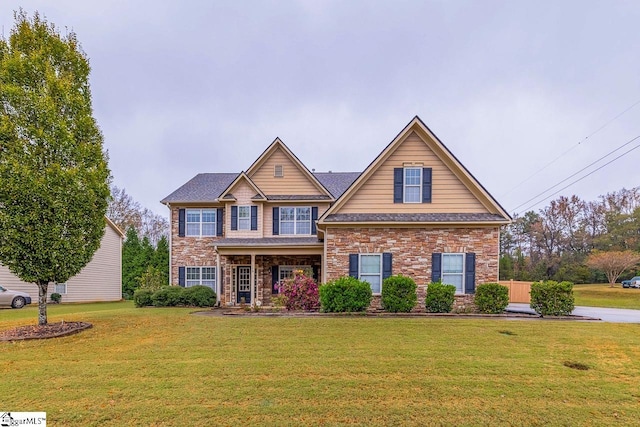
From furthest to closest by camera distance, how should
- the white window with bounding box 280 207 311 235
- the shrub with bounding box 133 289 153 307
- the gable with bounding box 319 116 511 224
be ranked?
the white window with bounding box 280 207 311 235 → the shrub with bounding box 133 289 153 307 → the gable with bounding box 319 116 511 224

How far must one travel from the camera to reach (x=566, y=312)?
1133cm

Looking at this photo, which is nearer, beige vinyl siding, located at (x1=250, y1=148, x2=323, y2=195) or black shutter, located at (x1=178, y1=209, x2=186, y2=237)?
beige vinyl siding, located at (x1=250, y1=148, x2=323, y2=195)

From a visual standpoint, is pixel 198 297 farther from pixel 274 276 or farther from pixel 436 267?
pixel 436 267

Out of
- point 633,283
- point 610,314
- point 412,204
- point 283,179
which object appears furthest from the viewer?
point 633,283

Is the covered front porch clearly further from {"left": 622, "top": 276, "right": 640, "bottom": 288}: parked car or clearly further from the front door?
{"left": 622, "top": 276, "right": 640, "bottom": 288}: parked car

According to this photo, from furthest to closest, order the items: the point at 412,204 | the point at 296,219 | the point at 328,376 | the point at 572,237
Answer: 1. the point at 572,237
2. the point at 296,219
3. the point at 412,204
4. the point at 328,376

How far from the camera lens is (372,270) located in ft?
40.7

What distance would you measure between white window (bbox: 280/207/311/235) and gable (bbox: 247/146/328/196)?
3.13 feet

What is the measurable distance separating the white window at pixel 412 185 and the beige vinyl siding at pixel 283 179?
5.43 metres

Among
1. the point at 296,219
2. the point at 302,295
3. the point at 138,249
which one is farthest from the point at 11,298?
the point at 302,295

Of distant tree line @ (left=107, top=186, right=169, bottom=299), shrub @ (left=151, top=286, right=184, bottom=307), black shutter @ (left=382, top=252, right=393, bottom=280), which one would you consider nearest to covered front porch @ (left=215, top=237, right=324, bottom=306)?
shrub @ (left=151, top=286, right=184, bottom=307)

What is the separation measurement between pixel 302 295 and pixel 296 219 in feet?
18.4

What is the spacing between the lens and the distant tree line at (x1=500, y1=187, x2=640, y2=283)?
113ft

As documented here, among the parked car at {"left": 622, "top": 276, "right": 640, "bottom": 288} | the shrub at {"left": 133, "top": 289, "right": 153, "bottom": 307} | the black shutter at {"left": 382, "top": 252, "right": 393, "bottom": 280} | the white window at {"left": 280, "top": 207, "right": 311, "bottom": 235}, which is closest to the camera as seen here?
the black shutter at {"left": 382, "top": 252, "right": 393, "bottom": 280}
